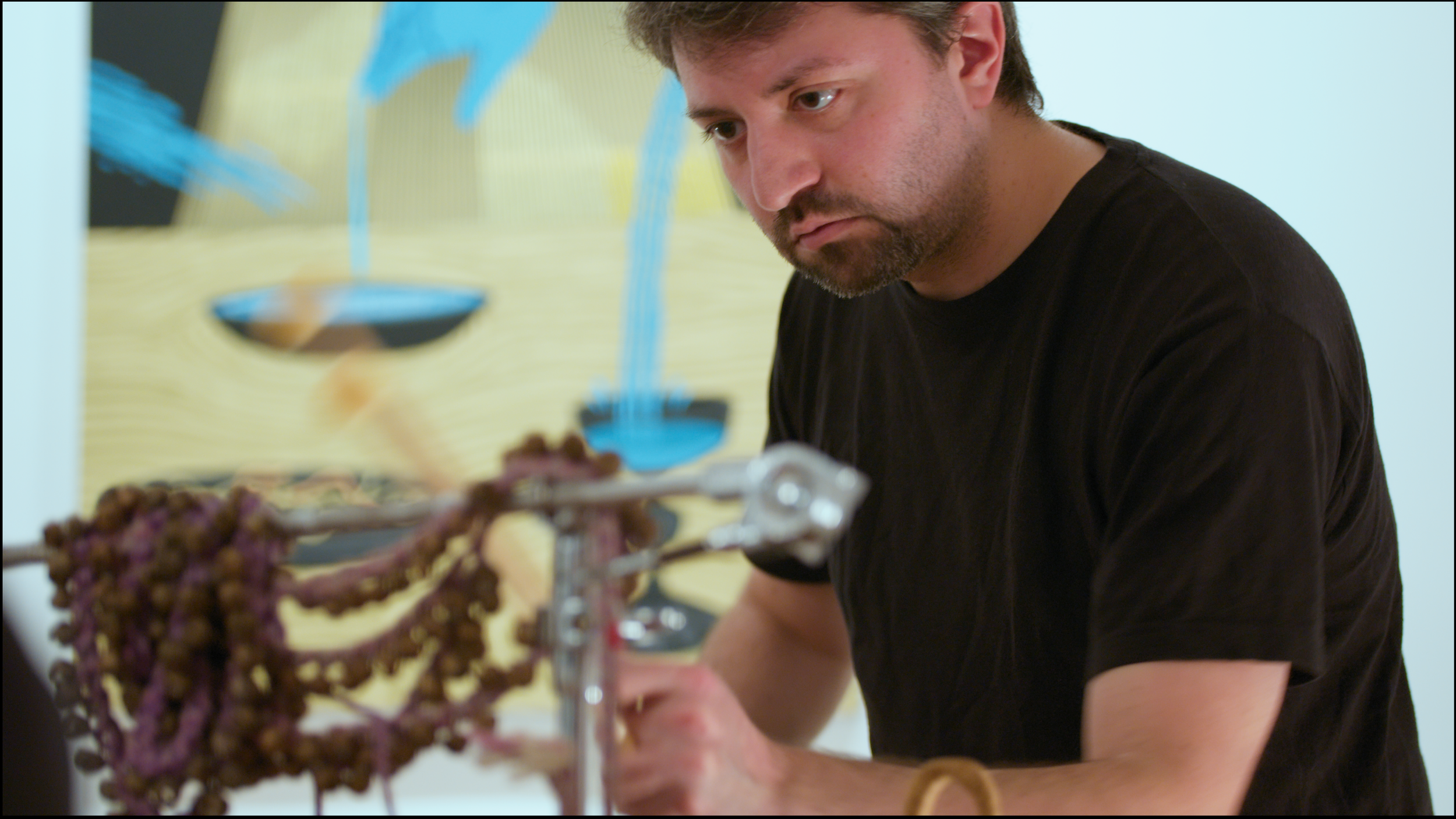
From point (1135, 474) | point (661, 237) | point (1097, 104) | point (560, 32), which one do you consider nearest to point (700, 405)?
point (661, 237)

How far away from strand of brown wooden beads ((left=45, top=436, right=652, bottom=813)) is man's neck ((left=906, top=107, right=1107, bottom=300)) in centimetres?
49

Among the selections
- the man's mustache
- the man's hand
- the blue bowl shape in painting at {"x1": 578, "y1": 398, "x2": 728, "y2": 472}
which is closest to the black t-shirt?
the man's mustache

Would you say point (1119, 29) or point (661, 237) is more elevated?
point (1119, 29)

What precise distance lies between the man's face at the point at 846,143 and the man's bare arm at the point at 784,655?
36 cm

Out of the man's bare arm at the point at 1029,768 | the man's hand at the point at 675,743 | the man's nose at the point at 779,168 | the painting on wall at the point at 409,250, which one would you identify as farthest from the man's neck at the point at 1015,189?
the painting on wall at the point at 409,250

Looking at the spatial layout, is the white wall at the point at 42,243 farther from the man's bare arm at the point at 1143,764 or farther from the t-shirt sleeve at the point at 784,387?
the man's bare arm at the point at 1143,764

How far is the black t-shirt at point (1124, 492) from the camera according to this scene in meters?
0.76

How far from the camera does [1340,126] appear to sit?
6.89 feet

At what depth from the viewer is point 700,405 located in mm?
2129

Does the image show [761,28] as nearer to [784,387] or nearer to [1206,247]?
[1206,247]

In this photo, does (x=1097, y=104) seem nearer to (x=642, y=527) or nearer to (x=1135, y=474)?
(x=1135, y=474)

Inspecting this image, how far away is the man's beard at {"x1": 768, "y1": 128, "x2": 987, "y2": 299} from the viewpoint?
0.95 m

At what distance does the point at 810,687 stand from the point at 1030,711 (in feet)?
0.97

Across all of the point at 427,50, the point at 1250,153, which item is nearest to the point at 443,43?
the point at 427,50
